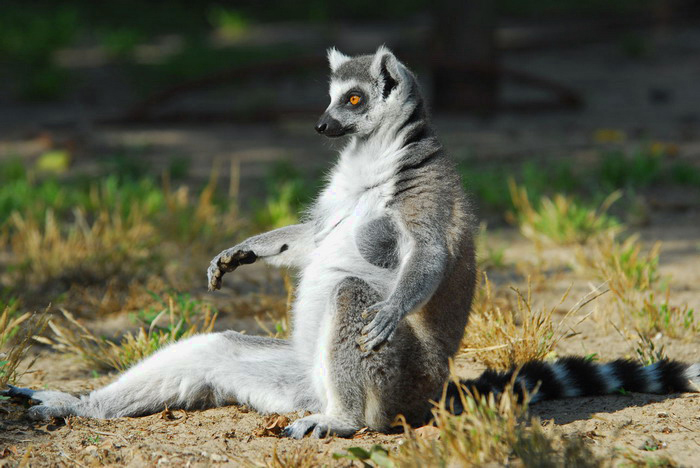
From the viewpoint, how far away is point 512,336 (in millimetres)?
3807

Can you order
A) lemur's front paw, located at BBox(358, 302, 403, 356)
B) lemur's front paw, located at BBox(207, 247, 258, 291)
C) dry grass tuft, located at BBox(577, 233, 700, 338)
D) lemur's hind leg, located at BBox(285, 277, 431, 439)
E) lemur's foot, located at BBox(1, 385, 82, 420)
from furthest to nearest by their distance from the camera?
dry grass tuft, located at BBox(577, 233, 700, 338)
lemur's front paw, located at BBox(207, 247, 258, 291)
lemur's foot, located at BBox(1, 385, 82, 420)
lemur's hind leg, located at BBox(285, 277, 431, 439)
lemur's front paw, located at BBox(358, 302, 403, 356)

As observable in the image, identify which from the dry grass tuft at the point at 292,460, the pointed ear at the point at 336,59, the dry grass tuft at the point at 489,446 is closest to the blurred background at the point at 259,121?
the pointed ear at the point at 336,59

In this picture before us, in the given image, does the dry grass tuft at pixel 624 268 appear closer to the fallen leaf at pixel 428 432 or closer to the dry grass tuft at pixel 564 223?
the dry grass tuft at pixel 564 223

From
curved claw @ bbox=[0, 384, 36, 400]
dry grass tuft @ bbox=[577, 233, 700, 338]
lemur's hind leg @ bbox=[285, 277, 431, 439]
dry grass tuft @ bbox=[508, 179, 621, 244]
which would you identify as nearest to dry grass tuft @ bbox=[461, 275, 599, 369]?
dry grass tuft @ bbox=[577, 233, 700, 338]

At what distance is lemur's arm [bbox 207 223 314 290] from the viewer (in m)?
3.72

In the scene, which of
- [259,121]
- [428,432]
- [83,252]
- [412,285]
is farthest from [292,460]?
[259,121]

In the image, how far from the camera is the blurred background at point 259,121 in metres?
5.58

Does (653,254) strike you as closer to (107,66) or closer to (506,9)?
(107,66)

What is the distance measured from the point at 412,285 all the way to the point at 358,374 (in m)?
0.38

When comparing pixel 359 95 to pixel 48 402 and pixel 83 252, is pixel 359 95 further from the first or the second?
pixel 83 252

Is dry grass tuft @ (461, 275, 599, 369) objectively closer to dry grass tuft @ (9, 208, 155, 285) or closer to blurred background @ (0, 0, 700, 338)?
blurred background @ (0, 0, 700, 338)

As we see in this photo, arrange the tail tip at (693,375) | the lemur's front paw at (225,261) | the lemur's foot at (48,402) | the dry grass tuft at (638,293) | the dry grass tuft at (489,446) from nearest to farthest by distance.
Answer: the dry grass tuft at (489,446) < the lemur's foot at (48,402) < the tail tip at (693,375) < the lemur's front paw at (225,261) < the dry grass tuft at (638,293)

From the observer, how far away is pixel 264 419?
11.2 ft

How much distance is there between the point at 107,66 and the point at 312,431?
1039cm
